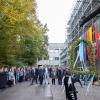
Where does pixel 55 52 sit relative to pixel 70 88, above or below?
above

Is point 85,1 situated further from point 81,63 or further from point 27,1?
point 81,63

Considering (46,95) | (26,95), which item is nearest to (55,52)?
(26,95)

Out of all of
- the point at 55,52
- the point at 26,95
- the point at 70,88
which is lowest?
the point at 26,95

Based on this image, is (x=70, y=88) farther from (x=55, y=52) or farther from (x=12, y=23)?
(x=55, y=52)

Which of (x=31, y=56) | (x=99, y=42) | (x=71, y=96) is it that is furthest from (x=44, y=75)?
(x=31, y=56)

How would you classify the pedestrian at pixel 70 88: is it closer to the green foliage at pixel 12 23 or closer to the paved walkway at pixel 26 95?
the paved walkway at pixel 26 95

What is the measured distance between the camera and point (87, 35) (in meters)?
43.1

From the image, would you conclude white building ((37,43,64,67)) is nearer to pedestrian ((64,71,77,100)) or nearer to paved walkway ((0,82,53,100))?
paved walkway ((0,82,53,100))

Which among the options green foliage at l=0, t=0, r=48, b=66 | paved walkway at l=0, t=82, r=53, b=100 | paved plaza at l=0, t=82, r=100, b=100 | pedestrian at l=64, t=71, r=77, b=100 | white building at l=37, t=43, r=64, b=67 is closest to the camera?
pedestrian at l=64, t=71, r=77, b=100

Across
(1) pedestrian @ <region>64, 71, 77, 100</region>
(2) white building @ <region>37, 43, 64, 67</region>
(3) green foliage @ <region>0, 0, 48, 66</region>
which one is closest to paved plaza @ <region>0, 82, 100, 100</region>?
(1) pedestrian @ <region>64, 71, 77, 100</region>

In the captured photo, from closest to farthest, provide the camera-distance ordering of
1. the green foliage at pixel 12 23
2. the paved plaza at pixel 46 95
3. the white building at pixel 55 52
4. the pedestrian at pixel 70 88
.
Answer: the pedestrian at pixel 70 88 < the paved plaza at pixel 46 95 < the green foliage at pixel 12 23 < the white building at pixel 55 52

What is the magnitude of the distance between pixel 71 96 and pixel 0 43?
17.1 metres

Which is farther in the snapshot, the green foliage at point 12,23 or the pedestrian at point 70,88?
the green foliage at point 12,23

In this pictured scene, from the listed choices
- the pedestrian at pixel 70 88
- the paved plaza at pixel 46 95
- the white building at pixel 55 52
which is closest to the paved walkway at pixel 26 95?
the paved plaza at pixel 46 95
